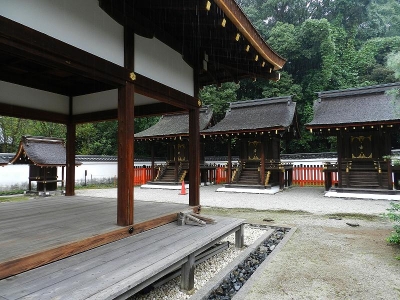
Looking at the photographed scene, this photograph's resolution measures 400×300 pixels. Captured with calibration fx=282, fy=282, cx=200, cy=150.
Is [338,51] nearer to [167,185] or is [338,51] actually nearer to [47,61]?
[167,185]

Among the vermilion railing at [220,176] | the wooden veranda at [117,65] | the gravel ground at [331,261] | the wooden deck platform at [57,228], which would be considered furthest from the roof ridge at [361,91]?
the wooden deck platform at [57,228]

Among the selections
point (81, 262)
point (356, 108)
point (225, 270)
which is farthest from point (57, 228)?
point (356, 108)

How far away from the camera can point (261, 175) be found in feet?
46.1

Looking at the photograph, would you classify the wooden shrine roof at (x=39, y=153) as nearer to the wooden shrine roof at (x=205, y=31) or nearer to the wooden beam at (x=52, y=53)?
the wooden shrine roof at (x=205, y=31)

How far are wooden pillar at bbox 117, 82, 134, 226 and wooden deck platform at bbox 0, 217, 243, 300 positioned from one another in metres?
0.34

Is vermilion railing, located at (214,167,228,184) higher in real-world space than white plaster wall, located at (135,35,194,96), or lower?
lower

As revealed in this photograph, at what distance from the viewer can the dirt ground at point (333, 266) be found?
10.1 feet

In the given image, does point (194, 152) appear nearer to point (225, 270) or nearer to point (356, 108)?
point (225, 270)

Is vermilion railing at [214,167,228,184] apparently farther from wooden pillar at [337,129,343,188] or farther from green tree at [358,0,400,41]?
green tree at [358,0,400,41]

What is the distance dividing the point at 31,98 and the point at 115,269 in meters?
4.44

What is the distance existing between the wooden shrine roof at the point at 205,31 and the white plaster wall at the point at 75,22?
16 cm

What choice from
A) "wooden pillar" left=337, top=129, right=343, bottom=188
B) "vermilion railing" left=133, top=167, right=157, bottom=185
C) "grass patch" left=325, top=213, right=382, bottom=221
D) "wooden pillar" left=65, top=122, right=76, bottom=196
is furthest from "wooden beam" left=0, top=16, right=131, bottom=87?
"vermilion railing" left=133, top=167, right=157, bottom=185

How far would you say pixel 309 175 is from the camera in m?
17.3

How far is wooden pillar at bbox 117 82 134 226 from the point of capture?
142 inches
